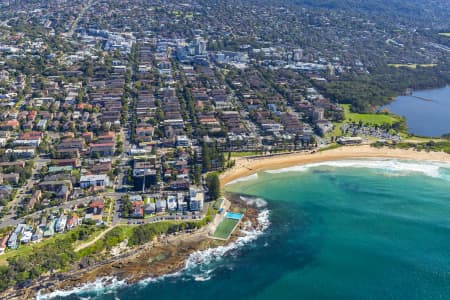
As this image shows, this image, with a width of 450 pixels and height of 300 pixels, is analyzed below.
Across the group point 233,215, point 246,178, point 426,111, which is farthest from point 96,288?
point 426,111

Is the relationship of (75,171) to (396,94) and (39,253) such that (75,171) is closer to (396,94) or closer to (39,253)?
(39,253)

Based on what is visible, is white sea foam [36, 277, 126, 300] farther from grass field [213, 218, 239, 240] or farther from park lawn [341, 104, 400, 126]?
park lawn [341, 104, 400, 126]

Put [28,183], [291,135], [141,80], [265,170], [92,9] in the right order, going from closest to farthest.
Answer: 1. [28,183]
2. [265,170]
3. [291,135]
4. [141,80]
5. [92,9]

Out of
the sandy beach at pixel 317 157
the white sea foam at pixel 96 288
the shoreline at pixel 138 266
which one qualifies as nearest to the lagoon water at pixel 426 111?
the sandy beach at pixel 317 157

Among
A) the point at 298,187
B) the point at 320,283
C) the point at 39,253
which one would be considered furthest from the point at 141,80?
the point at 320,283

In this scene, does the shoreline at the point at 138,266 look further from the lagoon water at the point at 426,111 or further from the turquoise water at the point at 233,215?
the lagoon water at the point at 426,111
